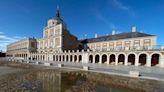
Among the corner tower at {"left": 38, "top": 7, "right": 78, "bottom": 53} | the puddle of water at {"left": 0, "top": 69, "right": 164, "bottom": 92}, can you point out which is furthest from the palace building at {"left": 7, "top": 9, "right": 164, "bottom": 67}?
the puddle of water at {"left": 0, "top": 69, "right": 164, "bottom": 92}

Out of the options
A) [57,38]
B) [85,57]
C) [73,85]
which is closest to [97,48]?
[85,57]

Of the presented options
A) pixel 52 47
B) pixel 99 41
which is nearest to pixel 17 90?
pixel 99 41

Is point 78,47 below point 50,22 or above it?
below

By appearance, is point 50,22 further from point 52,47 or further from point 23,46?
point 23,46

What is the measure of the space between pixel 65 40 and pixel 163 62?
38.1 metres

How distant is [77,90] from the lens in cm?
880

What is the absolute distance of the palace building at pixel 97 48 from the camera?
2880 centimetres

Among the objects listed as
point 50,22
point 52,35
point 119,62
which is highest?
point 50,22

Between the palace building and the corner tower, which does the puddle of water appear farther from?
the corner tower

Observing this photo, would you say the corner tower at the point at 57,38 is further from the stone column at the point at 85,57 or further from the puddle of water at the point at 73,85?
the puddle of water at the point at 73,85

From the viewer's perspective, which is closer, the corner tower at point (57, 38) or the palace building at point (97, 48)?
the palace building at point (97, 48)

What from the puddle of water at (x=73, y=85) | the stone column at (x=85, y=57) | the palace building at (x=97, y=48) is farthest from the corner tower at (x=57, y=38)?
the puddle of water at (x=73, y=85)

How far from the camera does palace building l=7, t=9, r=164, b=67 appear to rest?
94.5 feet

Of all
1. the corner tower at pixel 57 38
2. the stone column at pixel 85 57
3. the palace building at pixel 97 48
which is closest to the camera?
the palace building at pixel 97 48
